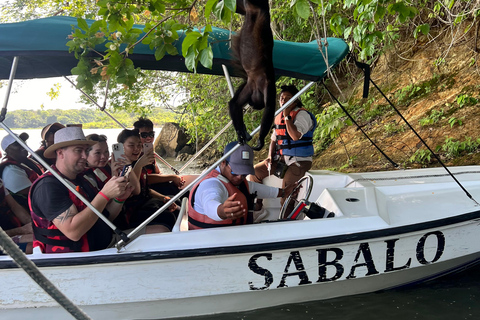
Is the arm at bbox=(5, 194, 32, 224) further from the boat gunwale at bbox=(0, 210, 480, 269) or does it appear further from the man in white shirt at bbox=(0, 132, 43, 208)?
the boat gunwale at bbox=(0, 210, 480, 269)

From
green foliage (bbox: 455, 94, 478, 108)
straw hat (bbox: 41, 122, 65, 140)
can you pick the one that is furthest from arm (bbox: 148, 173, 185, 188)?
green foliage (bbox: 455, 94, 478, 108)

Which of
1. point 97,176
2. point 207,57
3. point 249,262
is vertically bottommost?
point 249,262

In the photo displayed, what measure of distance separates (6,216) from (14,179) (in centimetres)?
35

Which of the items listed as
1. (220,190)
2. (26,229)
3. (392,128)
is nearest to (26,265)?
(220,190)

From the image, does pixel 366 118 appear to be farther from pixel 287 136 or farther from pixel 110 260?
pixel 110 260

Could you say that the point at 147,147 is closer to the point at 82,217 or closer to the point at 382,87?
the point at 82,217

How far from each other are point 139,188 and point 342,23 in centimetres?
245

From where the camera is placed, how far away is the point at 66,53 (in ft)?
8.86

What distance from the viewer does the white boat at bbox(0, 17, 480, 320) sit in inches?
107

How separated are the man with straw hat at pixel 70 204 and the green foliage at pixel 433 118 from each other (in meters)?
5.95

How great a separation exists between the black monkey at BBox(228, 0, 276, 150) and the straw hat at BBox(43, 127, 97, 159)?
120cm

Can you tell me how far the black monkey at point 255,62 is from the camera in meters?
2.19

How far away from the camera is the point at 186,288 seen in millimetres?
2822

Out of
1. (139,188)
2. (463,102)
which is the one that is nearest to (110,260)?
(139,188)
